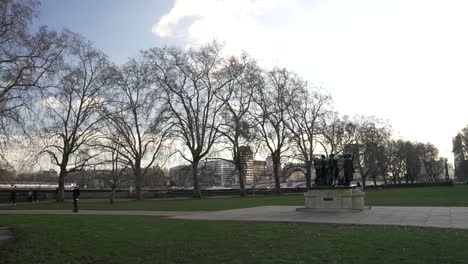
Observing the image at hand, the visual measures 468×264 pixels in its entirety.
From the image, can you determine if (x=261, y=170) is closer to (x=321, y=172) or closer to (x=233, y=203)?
(x=233, y=203)

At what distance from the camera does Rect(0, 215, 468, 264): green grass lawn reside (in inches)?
371

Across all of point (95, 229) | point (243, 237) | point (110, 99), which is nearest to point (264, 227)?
point (243, 237)

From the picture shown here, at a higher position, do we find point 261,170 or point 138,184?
point 261,170

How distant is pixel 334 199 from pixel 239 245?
12.7 meters

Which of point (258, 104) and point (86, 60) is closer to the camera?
point (86, 60)

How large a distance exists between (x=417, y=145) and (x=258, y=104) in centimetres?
7593

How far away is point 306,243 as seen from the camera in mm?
11273

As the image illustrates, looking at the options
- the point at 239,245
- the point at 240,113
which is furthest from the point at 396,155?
the point at 239,245

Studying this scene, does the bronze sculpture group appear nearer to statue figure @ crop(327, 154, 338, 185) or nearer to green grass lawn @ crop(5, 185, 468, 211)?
statue figure @ crop(327, 154, 338, 185)

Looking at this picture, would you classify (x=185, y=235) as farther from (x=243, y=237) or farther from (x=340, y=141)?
(x=340, y=141)

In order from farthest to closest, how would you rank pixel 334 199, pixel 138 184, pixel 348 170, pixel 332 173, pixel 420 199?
pixel 138 184
pixel 420 199
pixel 332 173
pixel 348 170
pixel 334 199

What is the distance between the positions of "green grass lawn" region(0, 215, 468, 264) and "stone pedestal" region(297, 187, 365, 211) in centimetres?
766

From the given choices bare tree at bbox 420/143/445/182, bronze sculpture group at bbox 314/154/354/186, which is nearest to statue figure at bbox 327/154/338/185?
bronze sculpture group at bbox 314/154/354/186

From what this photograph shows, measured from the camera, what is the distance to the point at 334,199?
22.8 meters
